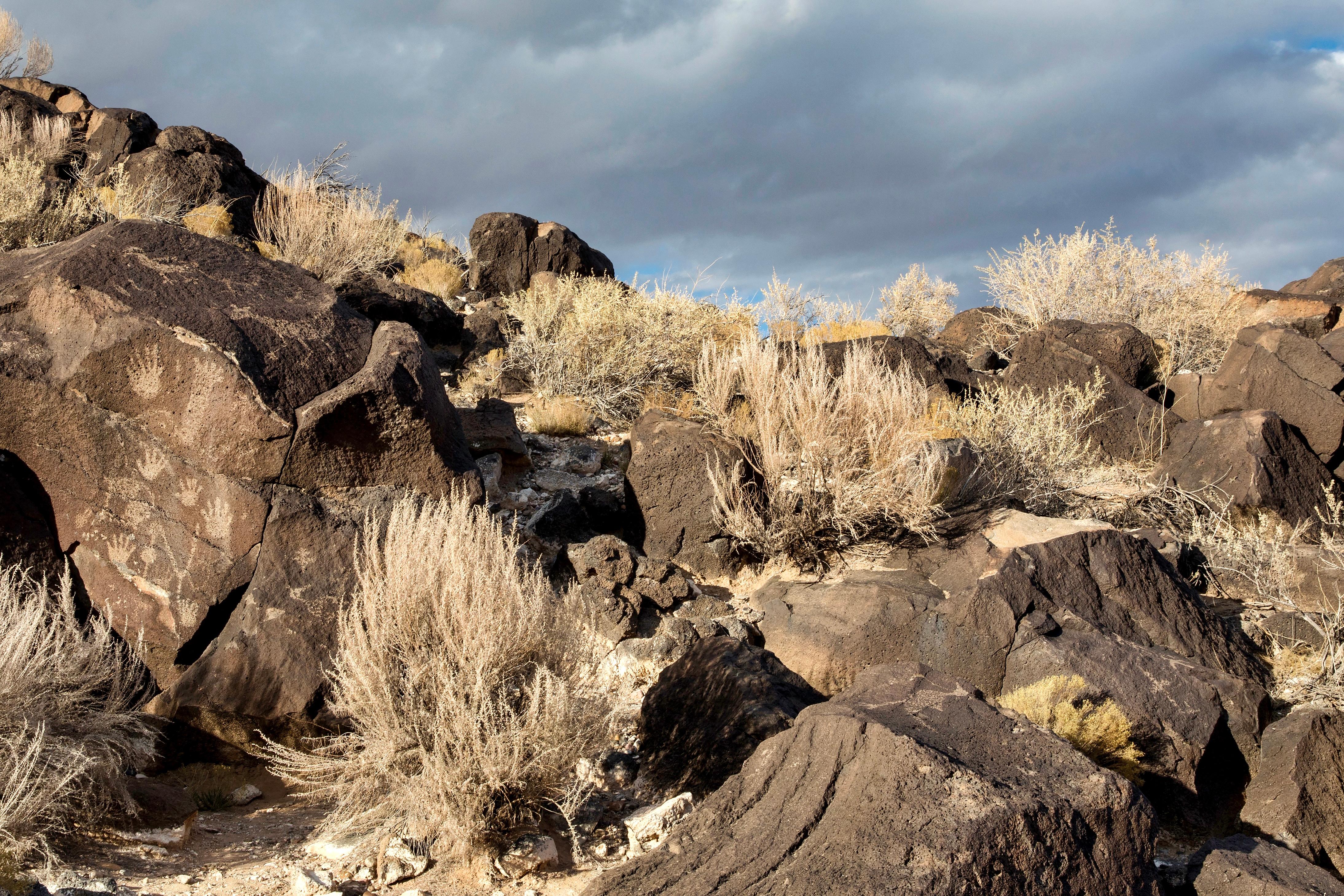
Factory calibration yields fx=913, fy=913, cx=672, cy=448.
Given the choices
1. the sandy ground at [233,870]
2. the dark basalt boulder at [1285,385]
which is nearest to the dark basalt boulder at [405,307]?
the sandy ground at [233,870]

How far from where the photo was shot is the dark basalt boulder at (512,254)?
16.4 metres

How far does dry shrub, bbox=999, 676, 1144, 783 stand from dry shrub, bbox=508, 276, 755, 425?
5.47 m

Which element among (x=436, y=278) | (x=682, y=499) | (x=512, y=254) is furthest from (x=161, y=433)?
(x=512, y=254)

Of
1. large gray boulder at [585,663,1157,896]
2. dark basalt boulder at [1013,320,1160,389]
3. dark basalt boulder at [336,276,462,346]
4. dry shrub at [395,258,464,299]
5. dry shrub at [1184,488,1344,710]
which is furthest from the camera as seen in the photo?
dry shrub at [395,258,464,299]

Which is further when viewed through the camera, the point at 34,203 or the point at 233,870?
the point at 34,203

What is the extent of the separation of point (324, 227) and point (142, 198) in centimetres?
251

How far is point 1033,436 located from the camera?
30.0 ft

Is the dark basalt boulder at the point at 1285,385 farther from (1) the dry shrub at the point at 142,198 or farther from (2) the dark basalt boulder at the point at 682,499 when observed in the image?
(1) the dry shrub at the point at 142,198

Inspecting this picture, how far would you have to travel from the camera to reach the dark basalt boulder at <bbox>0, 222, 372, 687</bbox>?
4.94m

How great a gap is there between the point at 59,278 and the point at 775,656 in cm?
466

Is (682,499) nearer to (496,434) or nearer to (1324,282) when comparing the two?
(496,434)

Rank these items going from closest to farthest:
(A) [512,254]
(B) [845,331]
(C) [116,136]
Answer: (B) [845,331] < (C) [116,136] < (A) [512,254]

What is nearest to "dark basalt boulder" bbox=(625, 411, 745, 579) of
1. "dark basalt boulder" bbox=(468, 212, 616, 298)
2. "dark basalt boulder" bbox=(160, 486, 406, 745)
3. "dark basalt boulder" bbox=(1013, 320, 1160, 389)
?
"dark basalt boulder" bbox=(160, 486, 406, 745)

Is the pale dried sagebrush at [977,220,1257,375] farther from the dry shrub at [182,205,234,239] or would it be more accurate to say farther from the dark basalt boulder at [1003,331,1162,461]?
the dry shrub at [182,205,234,239]
